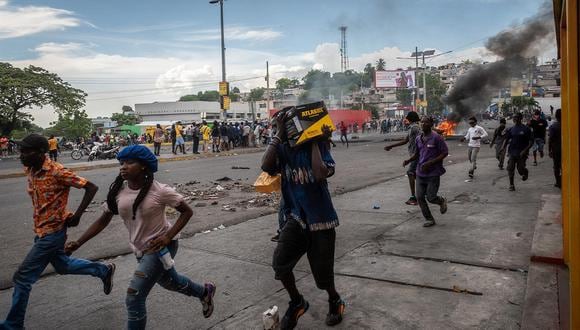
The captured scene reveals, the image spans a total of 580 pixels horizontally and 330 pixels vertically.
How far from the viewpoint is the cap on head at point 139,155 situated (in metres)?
2.92

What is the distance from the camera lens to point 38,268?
3.29 meters

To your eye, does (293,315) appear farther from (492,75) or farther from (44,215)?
(492,75)

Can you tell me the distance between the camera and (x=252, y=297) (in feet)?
13.0

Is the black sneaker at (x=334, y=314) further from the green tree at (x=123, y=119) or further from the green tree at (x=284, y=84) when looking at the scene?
the green tree at (x=284, y=84)

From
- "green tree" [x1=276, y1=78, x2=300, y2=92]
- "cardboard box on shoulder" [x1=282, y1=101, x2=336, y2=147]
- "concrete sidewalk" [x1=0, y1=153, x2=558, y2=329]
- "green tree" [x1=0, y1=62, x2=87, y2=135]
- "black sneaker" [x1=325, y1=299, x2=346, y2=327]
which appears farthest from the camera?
"green tree" [x1=276, y1=78, x2=300, y2=92]

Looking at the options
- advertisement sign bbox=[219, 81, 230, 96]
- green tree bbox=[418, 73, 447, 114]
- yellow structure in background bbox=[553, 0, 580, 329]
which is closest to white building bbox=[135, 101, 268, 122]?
green tree bbox=[418, 73, 447, 114]

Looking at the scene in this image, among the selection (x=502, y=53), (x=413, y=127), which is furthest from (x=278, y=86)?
(x=413, y=127)

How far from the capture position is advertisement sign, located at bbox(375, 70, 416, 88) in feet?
227

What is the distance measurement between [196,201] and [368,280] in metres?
5.64

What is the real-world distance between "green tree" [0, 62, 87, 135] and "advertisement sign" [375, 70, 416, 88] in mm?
45388

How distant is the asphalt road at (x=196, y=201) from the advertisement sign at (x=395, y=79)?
180 ft

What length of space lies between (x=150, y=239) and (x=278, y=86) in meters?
120

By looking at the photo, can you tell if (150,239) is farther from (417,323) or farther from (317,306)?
(417,323)

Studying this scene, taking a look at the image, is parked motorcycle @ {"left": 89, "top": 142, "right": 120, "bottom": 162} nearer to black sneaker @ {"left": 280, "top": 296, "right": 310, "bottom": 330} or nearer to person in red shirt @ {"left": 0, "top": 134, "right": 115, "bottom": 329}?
person in red shirt @ {"left": 0, "top": 134, "right": 115, "bottom": 329}
